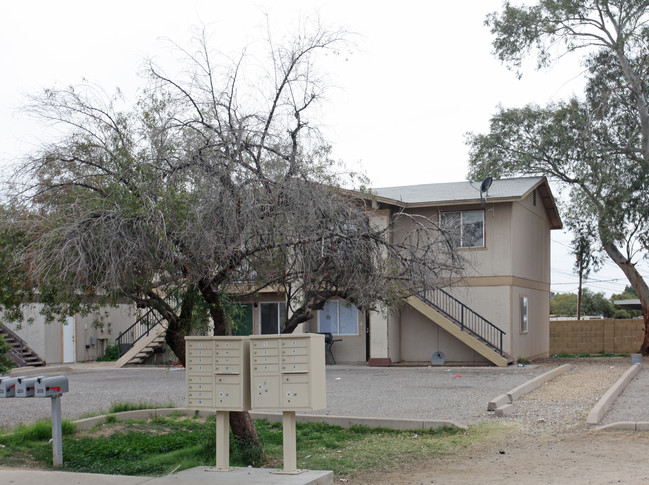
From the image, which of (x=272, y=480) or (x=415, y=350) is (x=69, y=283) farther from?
(x=415, y=350)

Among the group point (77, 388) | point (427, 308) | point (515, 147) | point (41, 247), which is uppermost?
point (515, 147)

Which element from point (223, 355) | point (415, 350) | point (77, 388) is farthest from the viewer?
point (415, 350)

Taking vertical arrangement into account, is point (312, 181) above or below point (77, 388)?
above

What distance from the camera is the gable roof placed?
22.5 meters

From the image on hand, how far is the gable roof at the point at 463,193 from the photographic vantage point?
22469 millimetres

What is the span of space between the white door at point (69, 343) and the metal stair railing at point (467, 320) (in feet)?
47.4

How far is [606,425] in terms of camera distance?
1042 centimetres

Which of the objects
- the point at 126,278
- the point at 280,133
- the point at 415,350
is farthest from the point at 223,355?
the point at 415,350

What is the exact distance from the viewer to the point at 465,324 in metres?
22.7

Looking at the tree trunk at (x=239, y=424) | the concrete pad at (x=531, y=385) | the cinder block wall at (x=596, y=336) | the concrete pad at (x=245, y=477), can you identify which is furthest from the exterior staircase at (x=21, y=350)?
the cinder block wall at (x=596, y=336)

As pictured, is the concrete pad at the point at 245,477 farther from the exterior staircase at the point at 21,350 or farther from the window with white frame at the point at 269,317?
the exterior staircase at the point at 21,350

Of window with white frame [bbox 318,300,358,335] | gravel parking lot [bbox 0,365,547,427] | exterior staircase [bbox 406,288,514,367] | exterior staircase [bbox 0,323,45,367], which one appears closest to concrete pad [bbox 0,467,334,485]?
gravel parking lot [bbox 0,365,547,427]

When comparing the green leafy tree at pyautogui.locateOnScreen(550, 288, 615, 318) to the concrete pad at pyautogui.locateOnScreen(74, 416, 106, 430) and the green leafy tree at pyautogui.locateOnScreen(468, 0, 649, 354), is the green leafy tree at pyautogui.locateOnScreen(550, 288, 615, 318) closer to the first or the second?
the green leafy tree at pyautogui.locateOnScreen(468, 0, 649, 354)

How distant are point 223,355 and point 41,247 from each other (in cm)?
217
